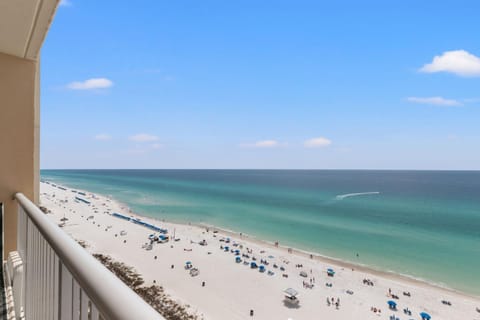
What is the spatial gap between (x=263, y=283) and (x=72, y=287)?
51.4ft

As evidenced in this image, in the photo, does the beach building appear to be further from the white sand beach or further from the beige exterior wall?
the white sand beach

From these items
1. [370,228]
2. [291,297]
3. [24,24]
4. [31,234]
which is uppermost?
[24,24]

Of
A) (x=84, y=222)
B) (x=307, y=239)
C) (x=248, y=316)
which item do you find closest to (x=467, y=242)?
(x=307, y=239)

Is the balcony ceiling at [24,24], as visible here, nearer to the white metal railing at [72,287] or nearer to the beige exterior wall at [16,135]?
the beige exterior wall at [16,135]

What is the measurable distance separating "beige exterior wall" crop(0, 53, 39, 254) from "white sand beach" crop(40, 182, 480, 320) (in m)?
8.99

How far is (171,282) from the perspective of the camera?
1421 centimetres

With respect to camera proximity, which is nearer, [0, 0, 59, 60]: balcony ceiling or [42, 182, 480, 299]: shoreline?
[0, 0, 59, 60]: balcony ceiling

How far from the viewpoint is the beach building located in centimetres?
54

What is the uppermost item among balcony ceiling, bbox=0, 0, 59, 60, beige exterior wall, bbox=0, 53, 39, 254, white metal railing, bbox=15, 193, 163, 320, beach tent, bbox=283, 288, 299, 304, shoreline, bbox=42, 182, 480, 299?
balcony ceiling, bbox=0, 0, 59, 60

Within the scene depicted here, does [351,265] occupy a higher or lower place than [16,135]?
lower

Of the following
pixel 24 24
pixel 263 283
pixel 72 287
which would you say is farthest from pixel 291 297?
pixel 72 287

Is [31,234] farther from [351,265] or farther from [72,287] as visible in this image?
[351,265]

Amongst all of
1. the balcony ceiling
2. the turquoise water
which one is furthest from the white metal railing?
the turquoise water

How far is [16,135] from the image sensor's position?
2758 mm
